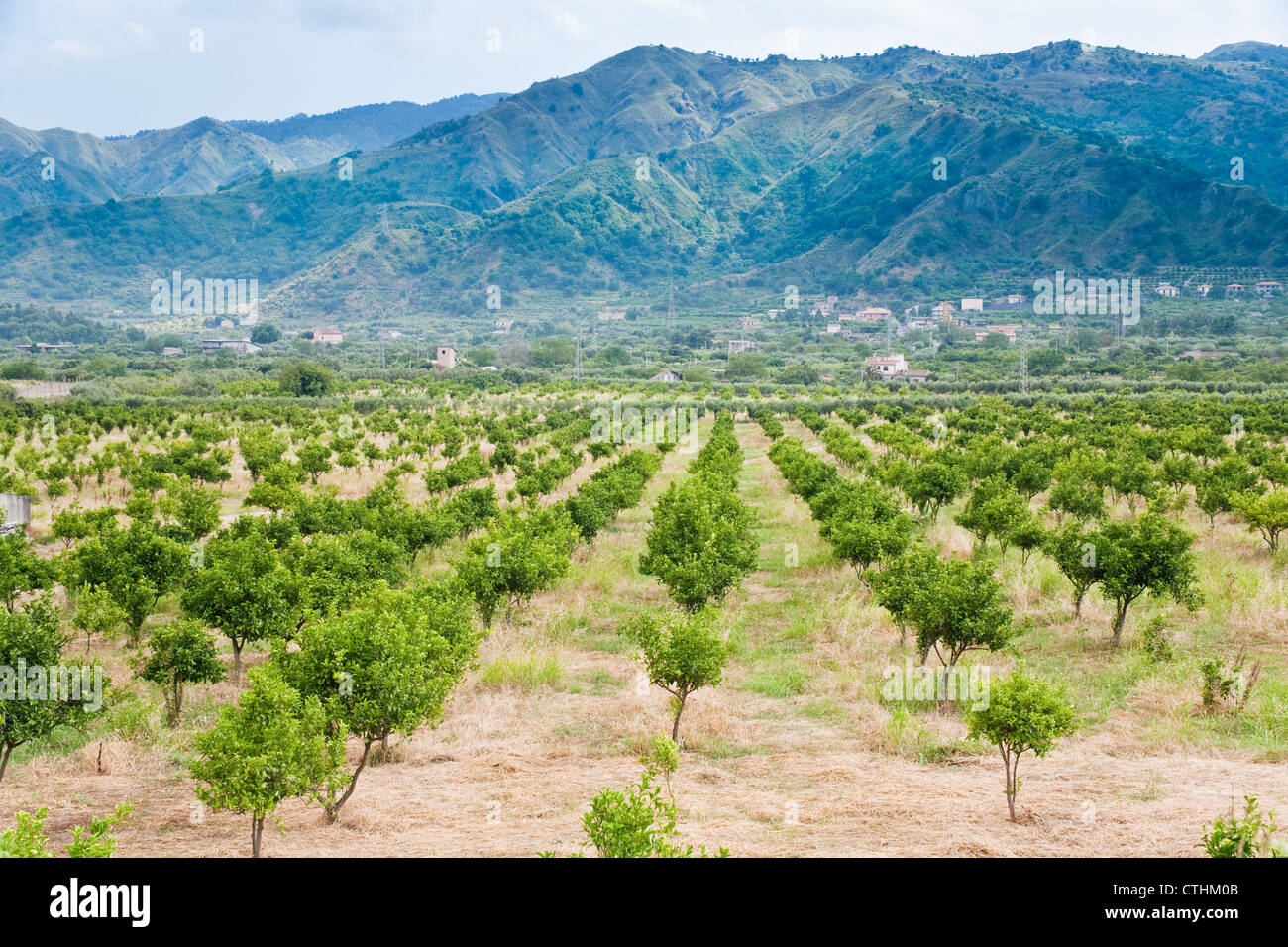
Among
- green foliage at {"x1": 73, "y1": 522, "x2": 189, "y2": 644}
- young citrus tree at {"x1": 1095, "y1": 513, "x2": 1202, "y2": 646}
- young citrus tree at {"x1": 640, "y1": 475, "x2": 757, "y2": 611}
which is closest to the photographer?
green foliage at {"x1": 73, "y1": 522, "x2": 189, "y2": 644}

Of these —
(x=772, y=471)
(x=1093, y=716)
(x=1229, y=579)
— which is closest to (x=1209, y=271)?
(x=772, y=471)

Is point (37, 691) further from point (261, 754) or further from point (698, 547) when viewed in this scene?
point (698, 547)

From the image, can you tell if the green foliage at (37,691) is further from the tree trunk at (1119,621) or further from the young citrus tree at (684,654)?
the tree trunk at (1119,621)

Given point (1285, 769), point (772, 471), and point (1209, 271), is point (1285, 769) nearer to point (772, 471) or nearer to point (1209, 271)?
point (772, 471)

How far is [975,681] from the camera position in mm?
16703
